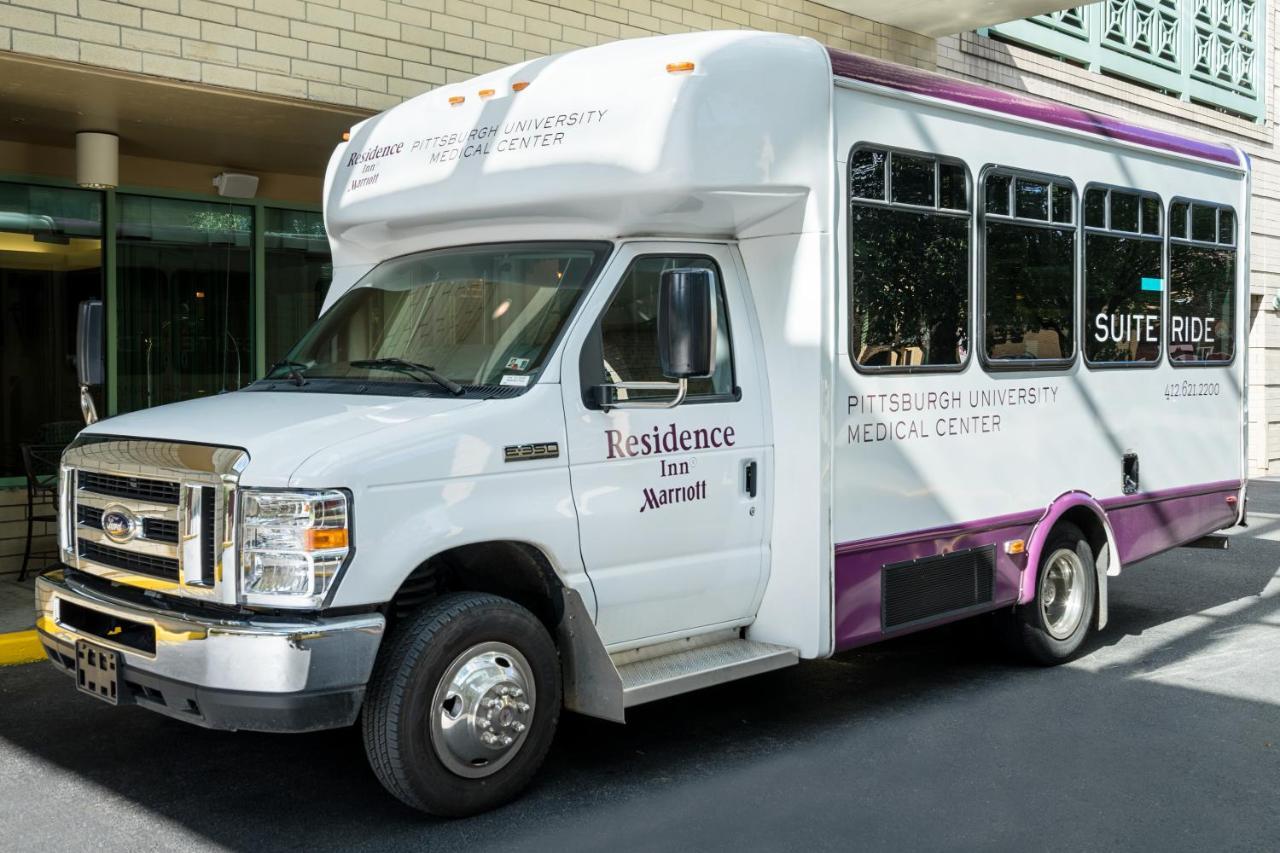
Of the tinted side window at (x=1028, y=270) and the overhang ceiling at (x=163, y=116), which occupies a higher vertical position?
the overhang ceiling at (x=163, y=116)

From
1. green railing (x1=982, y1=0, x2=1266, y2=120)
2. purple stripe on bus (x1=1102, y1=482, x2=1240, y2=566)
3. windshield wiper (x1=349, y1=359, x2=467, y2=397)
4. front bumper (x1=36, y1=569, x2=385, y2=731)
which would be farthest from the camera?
green railing (x1=982, y1=0, x2=1266, y2=120)

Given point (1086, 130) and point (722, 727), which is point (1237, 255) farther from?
point (722, 727)

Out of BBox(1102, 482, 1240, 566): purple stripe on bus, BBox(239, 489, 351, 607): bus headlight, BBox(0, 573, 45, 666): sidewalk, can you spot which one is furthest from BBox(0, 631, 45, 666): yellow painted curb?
BBox(1102, 482, 1240, 566): purple stripe on bus

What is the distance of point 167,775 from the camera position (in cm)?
563

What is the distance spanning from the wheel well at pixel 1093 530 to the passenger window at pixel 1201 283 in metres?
1.41

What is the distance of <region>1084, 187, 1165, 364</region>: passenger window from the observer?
25.6 feet

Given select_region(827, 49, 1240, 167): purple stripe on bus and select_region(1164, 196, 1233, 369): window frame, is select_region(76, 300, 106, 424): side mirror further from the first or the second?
select_region(1164, 196, 1233, 369): window frame

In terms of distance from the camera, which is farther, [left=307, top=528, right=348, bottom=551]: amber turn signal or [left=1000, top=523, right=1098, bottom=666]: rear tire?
[left=1000, top=523, right=1098, bottom=666]: rear tire

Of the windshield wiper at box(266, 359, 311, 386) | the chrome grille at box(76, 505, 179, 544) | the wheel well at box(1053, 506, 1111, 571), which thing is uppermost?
the windshield wiper at box(266, 359, 311, 386)

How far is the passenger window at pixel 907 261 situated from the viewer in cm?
620

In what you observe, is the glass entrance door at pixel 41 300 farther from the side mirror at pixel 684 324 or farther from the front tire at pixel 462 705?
the side mirror at pixel 684 324

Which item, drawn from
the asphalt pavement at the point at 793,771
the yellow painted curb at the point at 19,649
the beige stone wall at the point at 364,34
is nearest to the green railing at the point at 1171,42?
the beige stone wall at the point at 364,34

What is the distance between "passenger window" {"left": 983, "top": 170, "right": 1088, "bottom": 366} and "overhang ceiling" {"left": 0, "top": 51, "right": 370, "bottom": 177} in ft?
15.7

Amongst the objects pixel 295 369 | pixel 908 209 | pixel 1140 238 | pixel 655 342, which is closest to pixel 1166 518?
pixel 1140 238
